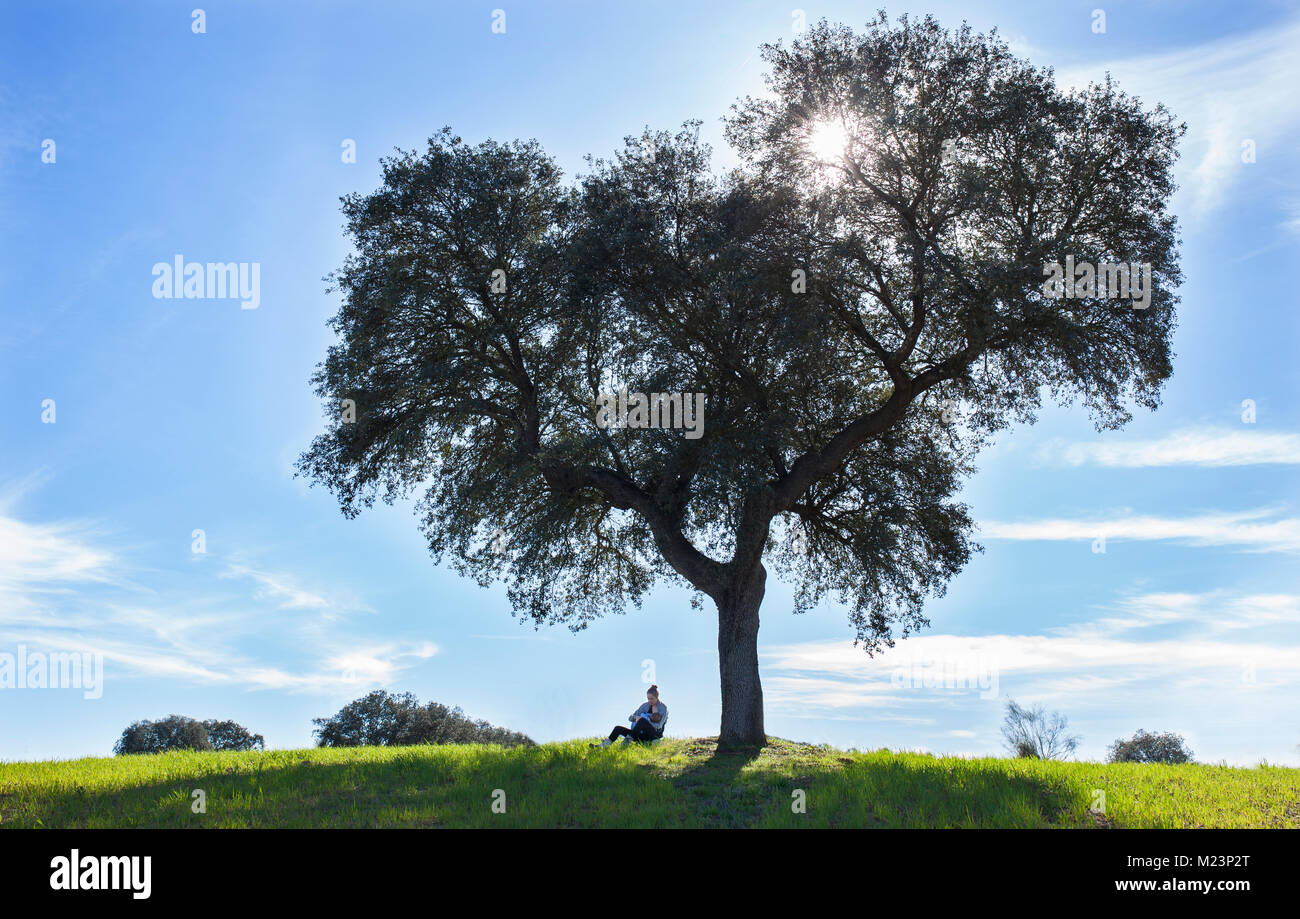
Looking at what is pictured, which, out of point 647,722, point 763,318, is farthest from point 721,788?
point 763,318

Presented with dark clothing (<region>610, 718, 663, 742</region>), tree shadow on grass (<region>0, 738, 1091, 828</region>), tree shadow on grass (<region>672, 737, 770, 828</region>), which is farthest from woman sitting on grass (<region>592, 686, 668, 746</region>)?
tree shadow on grass (<region>0, 738, 1091, 828</region>)

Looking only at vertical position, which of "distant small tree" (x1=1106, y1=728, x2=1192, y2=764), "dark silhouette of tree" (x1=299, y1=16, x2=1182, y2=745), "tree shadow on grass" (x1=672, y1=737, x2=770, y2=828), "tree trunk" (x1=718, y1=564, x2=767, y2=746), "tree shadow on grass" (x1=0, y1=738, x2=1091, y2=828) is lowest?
"distant small tree" (x1=1106, y1=728, x2=1192, y2=764)

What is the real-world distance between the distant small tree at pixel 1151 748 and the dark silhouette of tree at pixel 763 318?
1037 inches

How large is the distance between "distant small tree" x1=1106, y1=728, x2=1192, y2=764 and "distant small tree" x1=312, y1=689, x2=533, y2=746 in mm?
31832

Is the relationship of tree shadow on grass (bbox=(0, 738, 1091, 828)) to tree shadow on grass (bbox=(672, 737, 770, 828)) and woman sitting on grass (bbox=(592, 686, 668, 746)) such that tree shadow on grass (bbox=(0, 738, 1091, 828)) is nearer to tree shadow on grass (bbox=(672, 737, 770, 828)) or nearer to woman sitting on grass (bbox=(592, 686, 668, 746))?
tree shadow on grass (bbox=(672, 737, 770, 828))

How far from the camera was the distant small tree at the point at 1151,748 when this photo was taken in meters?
42.9

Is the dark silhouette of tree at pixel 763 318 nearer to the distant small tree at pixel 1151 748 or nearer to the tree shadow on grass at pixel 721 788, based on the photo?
the tree shadow on grass at pixel 721 788

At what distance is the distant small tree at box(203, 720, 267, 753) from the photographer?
5059 cm

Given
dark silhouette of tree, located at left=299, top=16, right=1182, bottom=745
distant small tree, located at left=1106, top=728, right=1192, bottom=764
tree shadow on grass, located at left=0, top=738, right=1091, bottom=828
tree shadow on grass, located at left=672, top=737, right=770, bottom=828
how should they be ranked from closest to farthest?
tree shadow on grass, located at left=0, top=738, right=1091, bottom=828 → tree shadow on grass, located at left=672, top=737, right=770, bottom=828 → dark silhouette of tree, located at left=299, top=16, right=1182, bottom=745 → distant small tree, located at left=1106, top=728, right=1192, bottom=764

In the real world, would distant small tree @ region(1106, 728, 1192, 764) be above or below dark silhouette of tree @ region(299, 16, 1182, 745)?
below

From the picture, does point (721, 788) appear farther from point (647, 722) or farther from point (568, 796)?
point (647, 722)

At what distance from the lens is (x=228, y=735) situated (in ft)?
168
